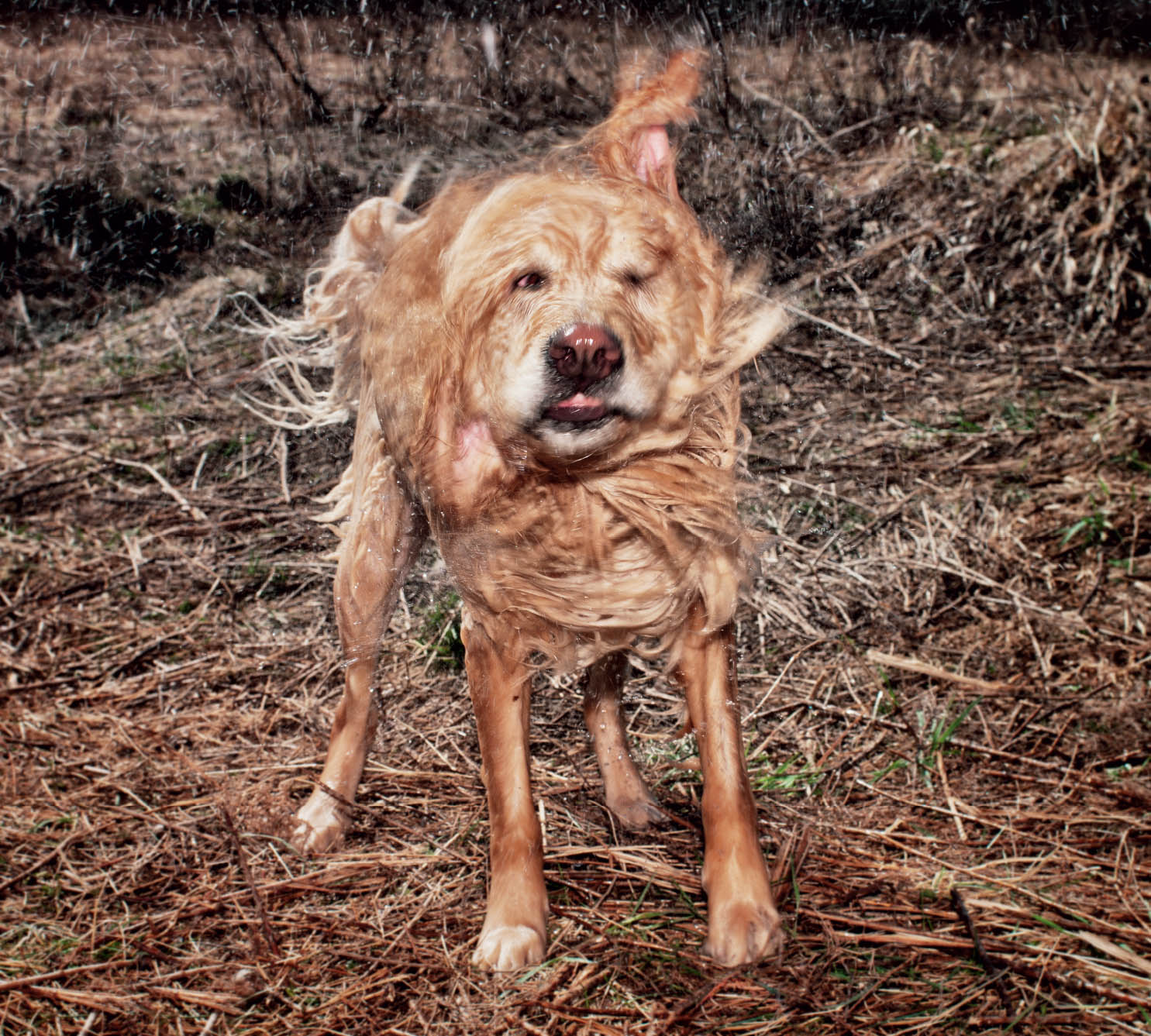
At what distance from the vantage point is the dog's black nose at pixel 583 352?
1.67 metres

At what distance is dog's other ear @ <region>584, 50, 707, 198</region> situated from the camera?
1.91 m

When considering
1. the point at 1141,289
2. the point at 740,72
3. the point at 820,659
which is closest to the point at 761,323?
the point at 820,659

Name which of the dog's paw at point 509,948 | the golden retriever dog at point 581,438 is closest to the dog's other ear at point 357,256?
the golden retriever dog at point 581,438

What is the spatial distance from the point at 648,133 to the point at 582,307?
42 centimetres

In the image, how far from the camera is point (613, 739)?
2588 mm

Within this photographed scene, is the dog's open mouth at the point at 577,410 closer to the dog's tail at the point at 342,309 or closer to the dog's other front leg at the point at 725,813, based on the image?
the dog's other front leg at the point at 725,813

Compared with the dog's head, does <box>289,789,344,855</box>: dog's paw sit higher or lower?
lower

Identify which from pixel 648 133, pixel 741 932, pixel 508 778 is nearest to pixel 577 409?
pixel 648 133

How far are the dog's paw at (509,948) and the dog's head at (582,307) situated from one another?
860 mm

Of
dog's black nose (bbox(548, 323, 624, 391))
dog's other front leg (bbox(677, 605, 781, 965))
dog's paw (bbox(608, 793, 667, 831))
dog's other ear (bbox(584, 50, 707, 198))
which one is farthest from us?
dog's paw (bbox(608, 793, 667, 831))

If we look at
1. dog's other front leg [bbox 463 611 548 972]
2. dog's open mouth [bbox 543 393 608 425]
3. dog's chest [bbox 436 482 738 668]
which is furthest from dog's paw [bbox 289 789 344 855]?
dog's open mouth [bbox 543 393 608 425]

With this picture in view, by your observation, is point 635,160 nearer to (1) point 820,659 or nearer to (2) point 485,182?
(2) point 485,182

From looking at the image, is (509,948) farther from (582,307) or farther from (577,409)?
(582,307)

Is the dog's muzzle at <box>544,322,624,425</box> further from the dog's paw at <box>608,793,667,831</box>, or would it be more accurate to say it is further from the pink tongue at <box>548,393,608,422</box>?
the dog's paw at <box>608,793,667,831</box>
